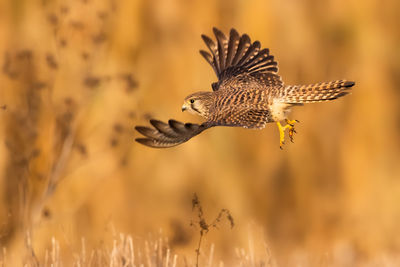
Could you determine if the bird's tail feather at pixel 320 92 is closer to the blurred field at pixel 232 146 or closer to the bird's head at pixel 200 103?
the bird's head at pixel 200 103

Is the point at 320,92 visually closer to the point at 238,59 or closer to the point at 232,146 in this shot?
the point at 238,59

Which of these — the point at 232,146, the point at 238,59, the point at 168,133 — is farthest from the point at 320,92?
the point at 232,146

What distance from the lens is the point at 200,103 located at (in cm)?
501

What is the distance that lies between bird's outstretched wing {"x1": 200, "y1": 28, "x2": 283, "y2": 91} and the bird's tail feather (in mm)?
916

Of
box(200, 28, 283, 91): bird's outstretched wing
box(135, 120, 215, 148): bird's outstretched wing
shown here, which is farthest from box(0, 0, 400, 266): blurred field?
box(135, 120, 215, 148): bird's outstretched wing

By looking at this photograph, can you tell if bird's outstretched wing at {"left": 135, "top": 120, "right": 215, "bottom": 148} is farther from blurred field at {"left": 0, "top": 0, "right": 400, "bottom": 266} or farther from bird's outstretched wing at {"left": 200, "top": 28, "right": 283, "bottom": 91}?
blurred field at {"left": 0, "top": 0, "right": 400, "bottom": 266}

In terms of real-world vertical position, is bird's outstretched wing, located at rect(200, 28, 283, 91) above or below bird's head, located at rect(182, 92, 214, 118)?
above

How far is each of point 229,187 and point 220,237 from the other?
0.66 m

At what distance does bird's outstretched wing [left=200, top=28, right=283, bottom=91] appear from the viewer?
575 cm

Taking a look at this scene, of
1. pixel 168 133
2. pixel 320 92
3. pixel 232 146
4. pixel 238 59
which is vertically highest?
pixel 238 59

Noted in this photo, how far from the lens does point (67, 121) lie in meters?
8.41

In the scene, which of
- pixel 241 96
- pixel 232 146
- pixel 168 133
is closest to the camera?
pixel 168 133

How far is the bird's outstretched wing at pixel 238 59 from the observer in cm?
575

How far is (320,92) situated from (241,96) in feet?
1.88
